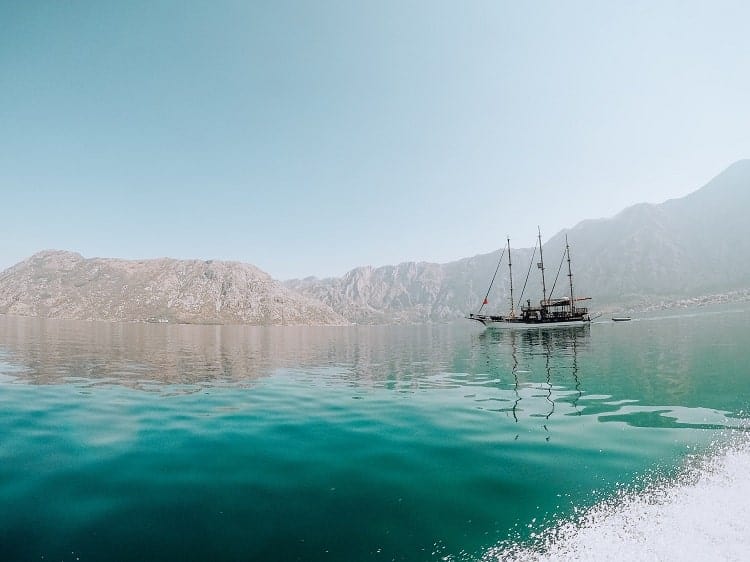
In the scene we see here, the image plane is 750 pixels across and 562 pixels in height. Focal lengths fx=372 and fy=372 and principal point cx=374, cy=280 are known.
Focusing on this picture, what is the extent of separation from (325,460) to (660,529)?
37.9 ft

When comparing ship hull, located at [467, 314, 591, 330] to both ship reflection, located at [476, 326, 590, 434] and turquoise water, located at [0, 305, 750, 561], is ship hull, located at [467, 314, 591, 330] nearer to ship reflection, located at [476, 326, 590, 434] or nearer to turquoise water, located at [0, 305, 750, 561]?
ship reflection, located at [476, 326, 590, 434]

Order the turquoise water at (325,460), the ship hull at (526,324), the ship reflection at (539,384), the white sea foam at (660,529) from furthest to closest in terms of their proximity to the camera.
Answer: the ship hull at (526,324)
the ship reflection at (539,384)
the turquoise water at (325,460)
the white sea foam at (660,529)

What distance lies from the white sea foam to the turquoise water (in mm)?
633

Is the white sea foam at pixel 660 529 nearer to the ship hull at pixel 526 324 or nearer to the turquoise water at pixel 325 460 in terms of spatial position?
the turquoise water at pixel 325 460

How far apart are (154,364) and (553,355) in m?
58.7

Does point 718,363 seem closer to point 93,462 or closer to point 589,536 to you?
point 589,536

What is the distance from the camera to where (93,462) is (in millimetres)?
15484

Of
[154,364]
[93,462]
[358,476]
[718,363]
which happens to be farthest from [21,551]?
[718,363]

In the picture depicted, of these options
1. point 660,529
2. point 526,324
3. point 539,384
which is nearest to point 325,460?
point 660,529

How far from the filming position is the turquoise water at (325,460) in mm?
10133

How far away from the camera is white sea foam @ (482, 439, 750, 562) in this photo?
8.96 metres

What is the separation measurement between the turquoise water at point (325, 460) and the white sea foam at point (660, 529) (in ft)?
2.08

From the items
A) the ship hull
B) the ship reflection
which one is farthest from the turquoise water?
the ship hull

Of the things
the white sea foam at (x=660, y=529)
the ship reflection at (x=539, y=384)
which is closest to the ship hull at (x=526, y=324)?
the ship reflection at (x=539, y=384)
